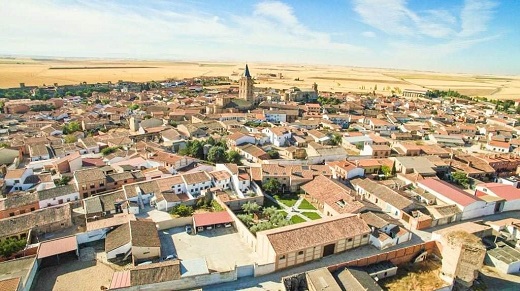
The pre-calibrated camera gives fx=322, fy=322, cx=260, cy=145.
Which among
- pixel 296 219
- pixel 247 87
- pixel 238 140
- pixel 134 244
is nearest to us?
pixel 134 244

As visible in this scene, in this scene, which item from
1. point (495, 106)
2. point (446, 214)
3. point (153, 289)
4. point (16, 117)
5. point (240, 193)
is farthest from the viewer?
point (495, 106)

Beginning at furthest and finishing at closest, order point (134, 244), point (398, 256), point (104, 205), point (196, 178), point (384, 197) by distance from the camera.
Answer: point (196, 178)
point (384, 197)
point (104, 205)
point (398, 256)
point (134, 244)

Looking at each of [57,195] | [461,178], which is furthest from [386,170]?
[57,195]

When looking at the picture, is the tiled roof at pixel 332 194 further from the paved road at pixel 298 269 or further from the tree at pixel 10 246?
the tree at pixel 10 246

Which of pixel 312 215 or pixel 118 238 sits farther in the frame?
pixel 312 215

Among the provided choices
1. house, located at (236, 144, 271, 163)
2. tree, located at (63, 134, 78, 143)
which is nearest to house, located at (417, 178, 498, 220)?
house, located at (236, 144, 271, 163)

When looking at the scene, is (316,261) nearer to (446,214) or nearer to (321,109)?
(446,214)

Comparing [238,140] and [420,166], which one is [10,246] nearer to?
[238,140]

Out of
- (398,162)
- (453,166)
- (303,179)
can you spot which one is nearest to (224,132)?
(303,179)
